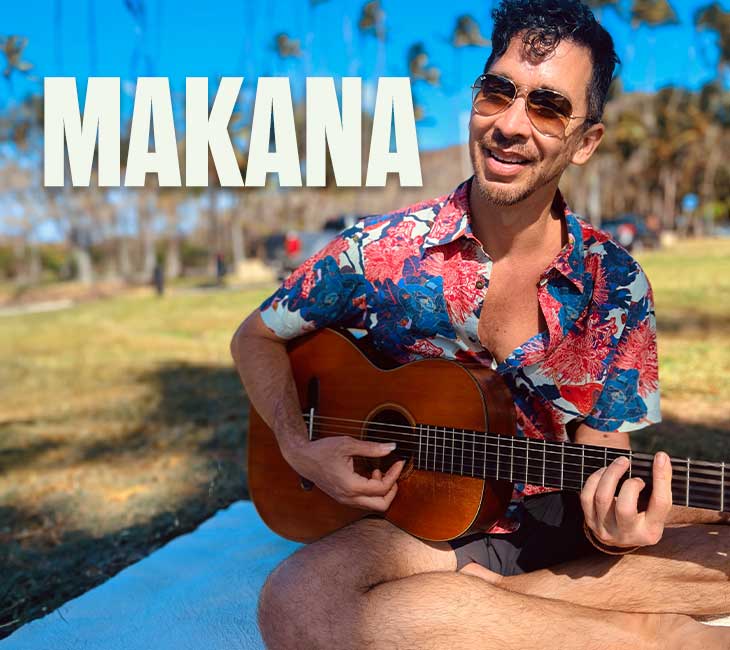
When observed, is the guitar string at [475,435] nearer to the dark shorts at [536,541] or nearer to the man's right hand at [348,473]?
the man's right hand at [348,473]

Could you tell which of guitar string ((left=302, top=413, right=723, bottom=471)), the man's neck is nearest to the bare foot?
guitar string ((left=302, top=413, right=723, bottom=471))

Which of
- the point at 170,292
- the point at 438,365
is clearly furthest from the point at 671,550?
the point at 170,292

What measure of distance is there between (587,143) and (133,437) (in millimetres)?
4398

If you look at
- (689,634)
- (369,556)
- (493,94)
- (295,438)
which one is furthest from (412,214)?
(689,634)

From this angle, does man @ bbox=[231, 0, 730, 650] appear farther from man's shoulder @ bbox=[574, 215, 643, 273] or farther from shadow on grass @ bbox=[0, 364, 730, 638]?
shadow on grass @ bbox=[0, 364, 730, 638]

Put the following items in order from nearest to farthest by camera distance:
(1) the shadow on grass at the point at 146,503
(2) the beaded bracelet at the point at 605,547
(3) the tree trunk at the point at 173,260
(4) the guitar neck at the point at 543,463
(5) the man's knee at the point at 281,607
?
1. (4) the guitar neck at the point at 543,463
2. (5) the man's knee at the point at 281,607
3. (2) the beaded bracelet at the point at 605,547
4. (1) the shadow on grass at the point at 146,503
5. (3) the tree trunk at the point at 173,260

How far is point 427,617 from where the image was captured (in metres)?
1.99

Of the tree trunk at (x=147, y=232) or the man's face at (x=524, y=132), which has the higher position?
the man's face at (x=524, y=132)

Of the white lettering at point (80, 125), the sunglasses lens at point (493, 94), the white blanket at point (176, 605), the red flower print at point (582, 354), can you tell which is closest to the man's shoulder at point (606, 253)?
the red flower print at point (582, 354)

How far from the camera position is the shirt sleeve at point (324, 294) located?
8.18ft

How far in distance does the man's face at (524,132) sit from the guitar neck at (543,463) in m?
0.69

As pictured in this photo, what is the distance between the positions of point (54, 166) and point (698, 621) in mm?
4376

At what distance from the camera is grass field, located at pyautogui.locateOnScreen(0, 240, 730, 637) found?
362 cm

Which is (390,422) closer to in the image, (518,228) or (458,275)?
(458,275)
